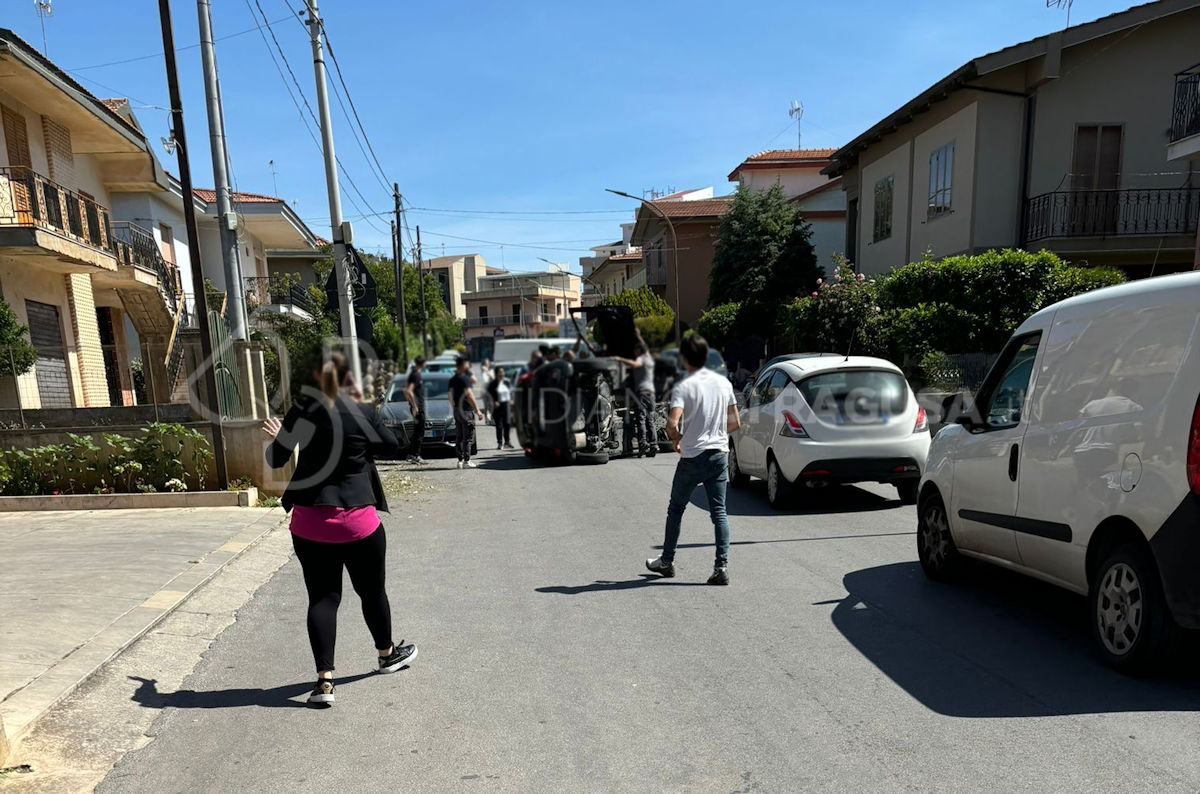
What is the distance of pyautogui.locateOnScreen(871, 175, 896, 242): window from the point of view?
68.5 feet

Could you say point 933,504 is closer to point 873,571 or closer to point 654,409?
point 873,571

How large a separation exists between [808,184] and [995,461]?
113 ft

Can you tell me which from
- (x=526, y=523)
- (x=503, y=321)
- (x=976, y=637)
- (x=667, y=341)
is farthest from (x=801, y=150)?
(x=503, y=321)

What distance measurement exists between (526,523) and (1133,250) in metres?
15.5

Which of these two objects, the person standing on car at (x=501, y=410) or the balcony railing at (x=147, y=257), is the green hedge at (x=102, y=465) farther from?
the balcony railing at (x=147, y=257)

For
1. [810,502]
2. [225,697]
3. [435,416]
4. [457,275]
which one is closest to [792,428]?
[810,502]

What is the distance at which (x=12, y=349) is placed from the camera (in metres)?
9.88

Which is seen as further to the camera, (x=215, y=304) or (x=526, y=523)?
(x=215, y=304)

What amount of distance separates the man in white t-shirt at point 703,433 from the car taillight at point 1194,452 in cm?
282

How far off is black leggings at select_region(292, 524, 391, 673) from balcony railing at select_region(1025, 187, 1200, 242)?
1658cm

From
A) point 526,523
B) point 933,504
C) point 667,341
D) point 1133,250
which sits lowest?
point 526,523

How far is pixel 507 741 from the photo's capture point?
3.40 meters

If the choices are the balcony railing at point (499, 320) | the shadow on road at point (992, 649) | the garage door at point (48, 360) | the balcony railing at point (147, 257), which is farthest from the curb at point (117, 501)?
the balcony railing at point (499, 320)

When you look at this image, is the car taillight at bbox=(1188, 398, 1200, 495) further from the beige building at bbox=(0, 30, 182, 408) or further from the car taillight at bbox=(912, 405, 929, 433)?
the beige building at bbox=(0, 30, 182, 408)
